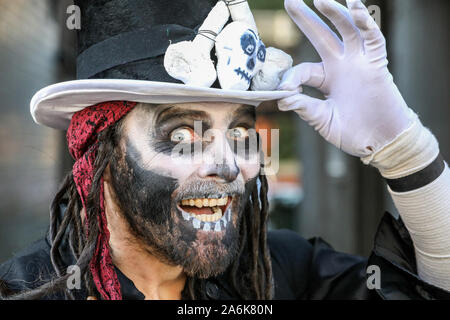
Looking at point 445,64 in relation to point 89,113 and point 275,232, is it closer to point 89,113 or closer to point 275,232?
point 275,232

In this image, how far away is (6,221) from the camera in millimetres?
5113

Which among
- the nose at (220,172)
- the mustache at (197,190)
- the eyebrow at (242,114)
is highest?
the eyebrow at (242,114)

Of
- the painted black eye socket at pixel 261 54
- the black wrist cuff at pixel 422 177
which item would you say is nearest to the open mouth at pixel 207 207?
the painted black eye socket at pixel 261 54

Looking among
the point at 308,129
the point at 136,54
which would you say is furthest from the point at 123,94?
the point at 308,129

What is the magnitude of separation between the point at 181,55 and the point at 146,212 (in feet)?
2.20

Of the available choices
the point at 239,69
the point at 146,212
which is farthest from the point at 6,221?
the point at 239,69

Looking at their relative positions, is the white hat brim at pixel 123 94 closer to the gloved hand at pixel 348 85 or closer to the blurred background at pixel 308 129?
the gloved hand at pixel 348 85

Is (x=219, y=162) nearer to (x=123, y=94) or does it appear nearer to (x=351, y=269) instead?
(x=123, y=94)

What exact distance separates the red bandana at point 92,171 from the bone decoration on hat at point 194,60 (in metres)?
0.27

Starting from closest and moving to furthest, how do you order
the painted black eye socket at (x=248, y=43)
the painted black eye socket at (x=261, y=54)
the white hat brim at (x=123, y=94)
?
the white hat brim at (x=123, y=94) < the painted black eye socket at (x=248, y=43) < the painted black eye socket at (x=261, y=54)

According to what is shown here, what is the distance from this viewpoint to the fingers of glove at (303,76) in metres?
2.47

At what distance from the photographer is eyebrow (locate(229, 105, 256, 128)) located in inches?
95.0

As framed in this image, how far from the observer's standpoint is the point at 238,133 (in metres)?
2.46

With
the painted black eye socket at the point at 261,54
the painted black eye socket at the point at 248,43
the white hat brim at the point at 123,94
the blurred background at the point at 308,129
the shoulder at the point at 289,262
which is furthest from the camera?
the blurred background at the point at 308,129
